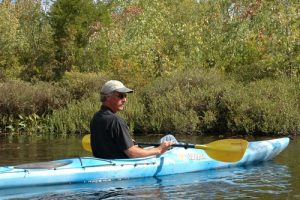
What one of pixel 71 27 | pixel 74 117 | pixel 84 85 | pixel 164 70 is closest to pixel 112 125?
pixel 74 117

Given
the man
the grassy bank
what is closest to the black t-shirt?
the man

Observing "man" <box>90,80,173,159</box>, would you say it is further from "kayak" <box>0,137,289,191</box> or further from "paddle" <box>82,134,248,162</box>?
"paddle" <box>82,134,248,162</box>

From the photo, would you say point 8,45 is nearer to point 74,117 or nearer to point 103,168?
point 74,117

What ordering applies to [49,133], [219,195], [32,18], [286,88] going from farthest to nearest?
1. [32,18]
2. [49,133]
3. [286,88]
4. [219,195]

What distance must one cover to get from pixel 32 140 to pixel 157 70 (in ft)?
23.6

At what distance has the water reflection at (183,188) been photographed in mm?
8125

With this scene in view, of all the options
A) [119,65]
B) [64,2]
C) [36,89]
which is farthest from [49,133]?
[64,2]

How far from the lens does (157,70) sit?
2227 cm

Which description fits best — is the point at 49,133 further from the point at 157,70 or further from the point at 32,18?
the point at 32,18

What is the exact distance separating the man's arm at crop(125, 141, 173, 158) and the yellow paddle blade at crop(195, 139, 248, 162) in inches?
32.2

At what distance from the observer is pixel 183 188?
8734 millimetres

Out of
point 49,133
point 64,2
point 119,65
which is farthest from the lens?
point 64,2

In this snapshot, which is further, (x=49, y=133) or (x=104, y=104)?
(x=49, y=133)

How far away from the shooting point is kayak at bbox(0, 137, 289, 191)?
8.38 metres
